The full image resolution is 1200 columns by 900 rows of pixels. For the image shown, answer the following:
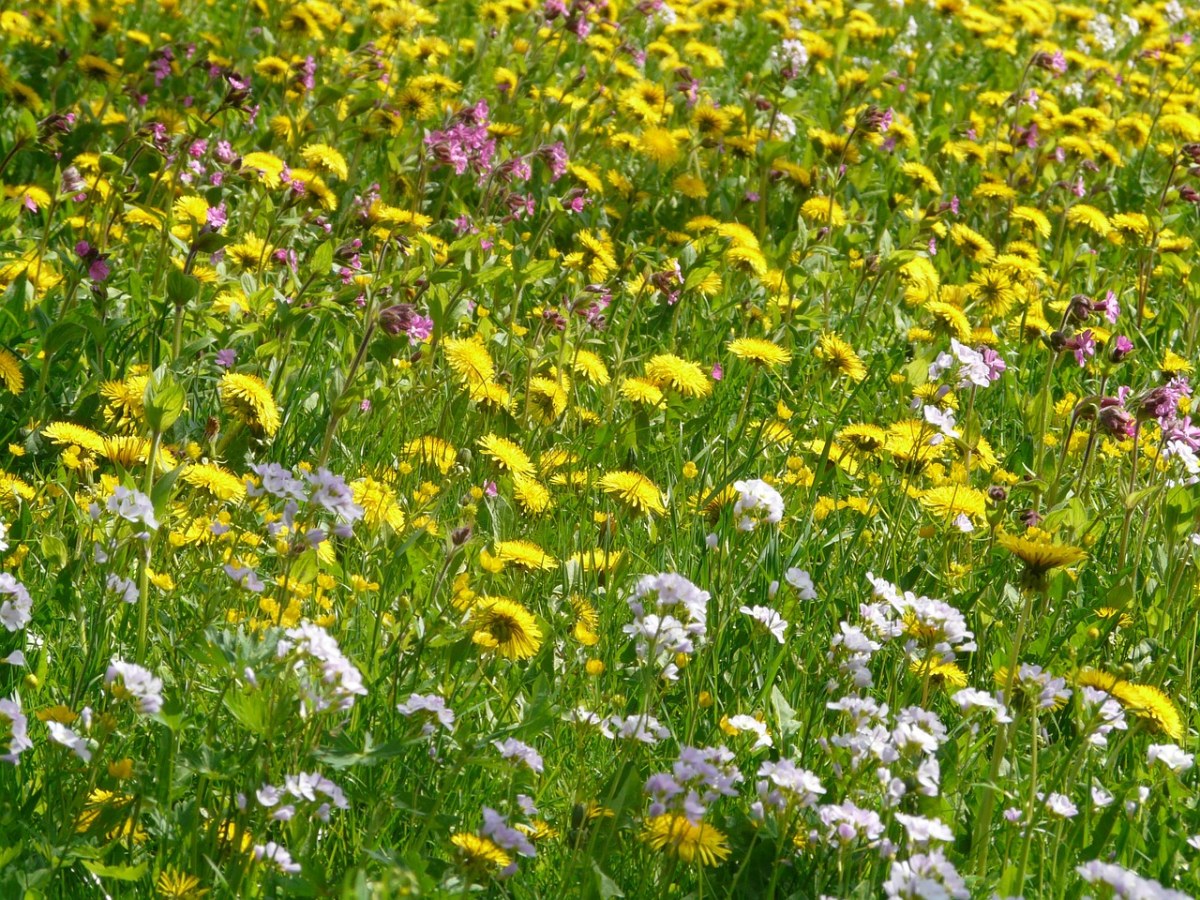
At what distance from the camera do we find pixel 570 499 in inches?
115

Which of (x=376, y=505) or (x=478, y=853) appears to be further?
(x=376, y=505)

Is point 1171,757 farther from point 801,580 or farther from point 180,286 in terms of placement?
point 180,286

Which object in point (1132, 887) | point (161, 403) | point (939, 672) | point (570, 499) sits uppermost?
point (1132, 887)

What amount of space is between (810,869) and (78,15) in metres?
5.06

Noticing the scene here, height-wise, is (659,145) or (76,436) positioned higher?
(76,436)

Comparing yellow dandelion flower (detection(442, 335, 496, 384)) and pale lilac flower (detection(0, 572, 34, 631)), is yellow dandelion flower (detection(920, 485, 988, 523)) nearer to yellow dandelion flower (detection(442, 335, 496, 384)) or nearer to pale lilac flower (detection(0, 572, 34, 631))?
yellow dandelion flower (detection(442, 335, 496, 384))

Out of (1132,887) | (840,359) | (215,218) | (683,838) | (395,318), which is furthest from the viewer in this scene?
(215,218)

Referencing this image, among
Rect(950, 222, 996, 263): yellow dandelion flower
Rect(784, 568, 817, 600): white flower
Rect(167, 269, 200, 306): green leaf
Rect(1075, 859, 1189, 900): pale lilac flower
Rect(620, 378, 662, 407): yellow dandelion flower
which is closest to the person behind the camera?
Rect(1075, 859, 1189, 900): pale lilac flower

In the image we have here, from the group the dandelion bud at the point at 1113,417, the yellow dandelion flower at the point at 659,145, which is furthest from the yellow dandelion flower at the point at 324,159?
the dandelion bud at the point at 1113,417

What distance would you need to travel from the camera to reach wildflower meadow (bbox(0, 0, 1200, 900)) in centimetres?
179

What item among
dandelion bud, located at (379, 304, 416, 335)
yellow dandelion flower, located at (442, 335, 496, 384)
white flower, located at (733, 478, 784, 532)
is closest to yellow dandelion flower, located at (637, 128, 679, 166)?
yellow dandelion flower, located at (442, 335, 496, 384)

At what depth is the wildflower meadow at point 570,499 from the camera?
179cm

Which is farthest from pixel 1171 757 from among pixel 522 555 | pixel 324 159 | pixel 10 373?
pixel 324 159

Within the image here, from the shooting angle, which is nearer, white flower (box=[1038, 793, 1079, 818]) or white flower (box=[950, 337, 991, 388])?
white flower (box=[1038, 793, 1079, 818])
